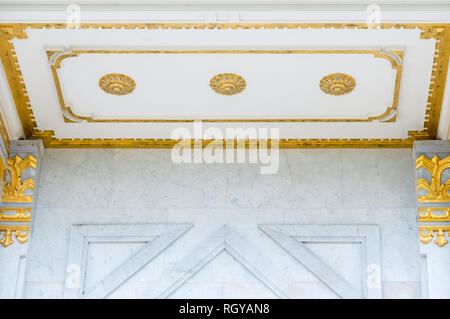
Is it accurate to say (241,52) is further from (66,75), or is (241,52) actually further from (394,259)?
(394,259)

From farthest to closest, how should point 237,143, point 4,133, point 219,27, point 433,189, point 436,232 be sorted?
point 237,143 → point 4,133 → point 433,189 → point 436,232 → point 219,27

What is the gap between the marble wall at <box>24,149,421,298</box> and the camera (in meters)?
7.21

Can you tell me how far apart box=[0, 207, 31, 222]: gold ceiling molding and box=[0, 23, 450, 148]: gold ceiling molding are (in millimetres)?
784

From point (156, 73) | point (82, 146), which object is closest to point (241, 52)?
point (156, 73)

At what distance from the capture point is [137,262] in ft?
24.0

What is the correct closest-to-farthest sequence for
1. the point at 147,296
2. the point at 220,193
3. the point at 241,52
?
the point at 241,52 < the point at 147,296 < the point at 220,193

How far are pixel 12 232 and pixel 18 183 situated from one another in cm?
50

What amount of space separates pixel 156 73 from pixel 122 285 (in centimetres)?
202

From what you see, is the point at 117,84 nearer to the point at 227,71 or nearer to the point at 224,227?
the point at 227,71

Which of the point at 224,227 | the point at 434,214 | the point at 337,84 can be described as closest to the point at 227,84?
the point at 337,84

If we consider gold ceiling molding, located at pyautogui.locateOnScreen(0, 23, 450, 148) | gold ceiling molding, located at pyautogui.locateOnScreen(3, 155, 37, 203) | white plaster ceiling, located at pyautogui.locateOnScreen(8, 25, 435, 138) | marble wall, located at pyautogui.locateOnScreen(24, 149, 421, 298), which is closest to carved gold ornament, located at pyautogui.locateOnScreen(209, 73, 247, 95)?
white plaster ceiling, located at pyautogui.locateOnScreen(8, 25, 435, 138)

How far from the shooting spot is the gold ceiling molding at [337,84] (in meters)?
7.00

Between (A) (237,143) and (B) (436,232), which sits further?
(A) (237,143)

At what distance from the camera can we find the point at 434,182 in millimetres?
7398
